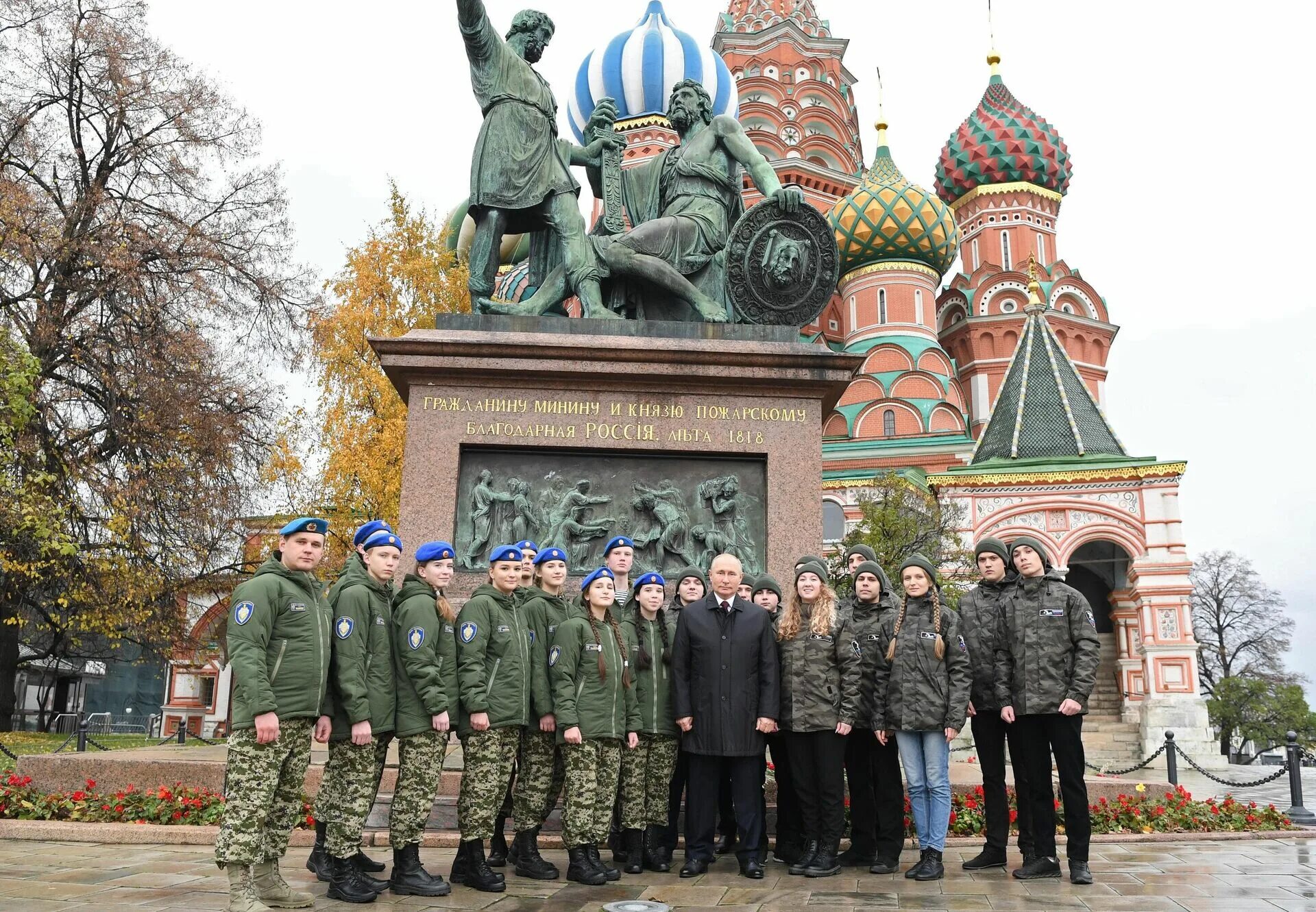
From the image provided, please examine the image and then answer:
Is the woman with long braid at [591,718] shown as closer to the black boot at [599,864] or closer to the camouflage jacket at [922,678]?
the black boot at [599,864]

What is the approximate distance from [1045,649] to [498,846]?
3.12m

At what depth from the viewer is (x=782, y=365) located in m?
8.46

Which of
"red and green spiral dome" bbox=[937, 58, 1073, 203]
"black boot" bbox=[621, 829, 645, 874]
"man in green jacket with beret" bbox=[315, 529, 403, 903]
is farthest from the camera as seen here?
"red and green spiral dome" bbox=[937, 58, 1073, 203]

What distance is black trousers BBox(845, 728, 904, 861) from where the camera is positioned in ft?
19.1

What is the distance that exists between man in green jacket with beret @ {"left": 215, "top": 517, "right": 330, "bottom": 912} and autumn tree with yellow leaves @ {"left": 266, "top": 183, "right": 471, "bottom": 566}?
14.6 metres

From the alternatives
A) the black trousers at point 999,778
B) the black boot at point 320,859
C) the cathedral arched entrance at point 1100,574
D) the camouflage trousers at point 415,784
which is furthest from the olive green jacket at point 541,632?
the cathedral arched entrance at point 1100,574

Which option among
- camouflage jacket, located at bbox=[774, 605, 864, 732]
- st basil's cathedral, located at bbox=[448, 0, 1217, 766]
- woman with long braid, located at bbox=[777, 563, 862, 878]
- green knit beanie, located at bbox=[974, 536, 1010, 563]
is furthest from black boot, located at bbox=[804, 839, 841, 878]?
st basil's cathedral, located at bbox=[448, 0, 1217, 766]

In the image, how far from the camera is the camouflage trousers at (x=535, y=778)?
5.64 m

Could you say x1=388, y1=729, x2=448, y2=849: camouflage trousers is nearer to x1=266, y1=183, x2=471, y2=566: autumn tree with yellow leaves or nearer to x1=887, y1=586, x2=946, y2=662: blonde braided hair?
x1=887, y1=586, x2=946, y2=662: blonde braided hair

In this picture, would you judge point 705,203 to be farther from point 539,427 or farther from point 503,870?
point 503,870

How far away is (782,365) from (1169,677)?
2239 centimetres

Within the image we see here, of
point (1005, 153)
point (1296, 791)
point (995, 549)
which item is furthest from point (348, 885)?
point (1005, 153)

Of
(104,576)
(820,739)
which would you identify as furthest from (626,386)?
(104,576)

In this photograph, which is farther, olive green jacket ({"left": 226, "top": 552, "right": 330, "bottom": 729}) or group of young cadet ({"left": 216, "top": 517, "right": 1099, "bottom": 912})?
Result: group of young cadet ({"left": 216, "top": 517, "right": 1099, "bottom": 912})
